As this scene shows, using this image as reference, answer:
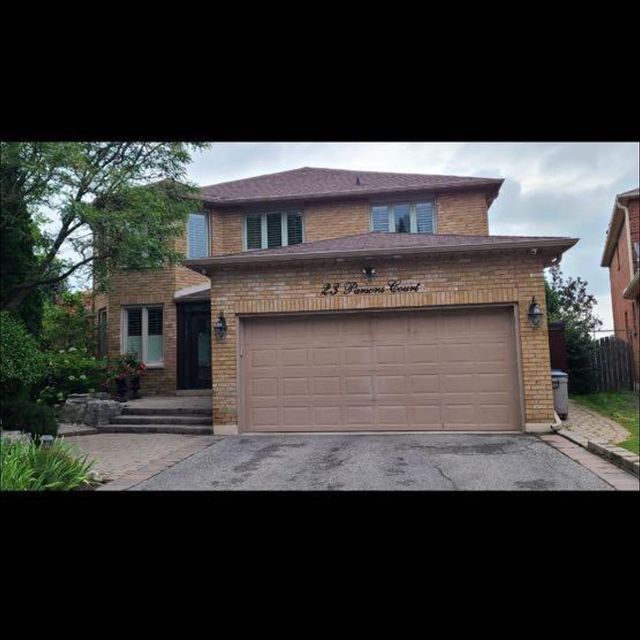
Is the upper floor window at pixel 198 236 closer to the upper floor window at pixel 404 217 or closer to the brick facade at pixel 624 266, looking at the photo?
the upper floor window at pixel 404 217

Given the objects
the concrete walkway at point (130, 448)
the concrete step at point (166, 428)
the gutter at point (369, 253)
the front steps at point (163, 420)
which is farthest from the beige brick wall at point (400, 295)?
the concrete walkway at point (130, 448)

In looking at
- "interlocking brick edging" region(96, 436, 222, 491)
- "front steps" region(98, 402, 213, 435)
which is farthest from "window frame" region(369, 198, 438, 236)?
"interlocking brick edging" region(96, 436, 222, 491)

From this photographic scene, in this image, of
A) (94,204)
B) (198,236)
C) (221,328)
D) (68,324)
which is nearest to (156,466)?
(68,324)

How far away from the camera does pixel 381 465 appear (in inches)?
194

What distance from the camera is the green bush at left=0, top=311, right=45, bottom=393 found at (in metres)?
3.78

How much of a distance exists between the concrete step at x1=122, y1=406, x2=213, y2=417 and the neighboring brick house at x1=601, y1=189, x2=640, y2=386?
18.2ft

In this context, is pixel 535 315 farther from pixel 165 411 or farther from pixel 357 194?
pixel 165 411

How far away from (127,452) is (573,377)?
230 inches

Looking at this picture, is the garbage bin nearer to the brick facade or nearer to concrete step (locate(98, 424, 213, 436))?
the brick facade

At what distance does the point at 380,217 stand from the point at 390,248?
13.2 feet

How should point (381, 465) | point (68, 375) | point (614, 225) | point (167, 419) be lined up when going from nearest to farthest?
point (68, 375) → point (381, 465) → point (167, 419) → point (614, 225)
